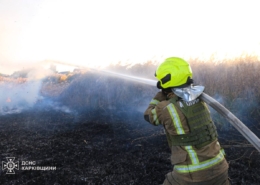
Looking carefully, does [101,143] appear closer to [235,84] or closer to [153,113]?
A: [153,113]

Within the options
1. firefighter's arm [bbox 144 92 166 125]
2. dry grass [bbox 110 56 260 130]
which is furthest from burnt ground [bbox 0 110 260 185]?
firefighter's arm [bbox 144 92 166 125]

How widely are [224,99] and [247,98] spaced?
0.71 m

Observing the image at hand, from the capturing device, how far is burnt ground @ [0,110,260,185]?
4.07m

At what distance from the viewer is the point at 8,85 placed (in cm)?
1506

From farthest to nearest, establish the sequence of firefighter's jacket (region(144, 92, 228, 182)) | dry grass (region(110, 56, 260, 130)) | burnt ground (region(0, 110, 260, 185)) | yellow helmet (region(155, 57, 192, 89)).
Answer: dry grass (region(110, 56, 260, 130))
burnt ground (region(0, 110, 260, 185))
yellow helmet (region(155, 57, 192, 89))
firefighter's jacket (region(144, 92, 228, 182))

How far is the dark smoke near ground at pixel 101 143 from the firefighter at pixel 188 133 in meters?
1.38

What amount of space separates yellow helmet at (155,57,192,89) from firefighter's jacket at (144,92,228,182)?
170 millimetres

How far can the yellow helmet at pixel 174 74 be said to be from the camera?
92.0 inches

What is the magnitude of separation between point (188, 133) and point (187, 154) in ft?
0.68

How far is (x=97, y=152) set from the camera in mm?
5191

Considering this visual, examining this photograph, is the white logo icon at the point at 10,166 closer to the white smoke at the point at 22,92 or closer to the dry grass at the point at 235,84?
the dry grass at the point at 235,84

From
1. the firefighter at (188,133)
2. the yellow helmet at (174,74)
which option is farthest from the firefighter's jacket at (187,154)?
the yellow helmet at (174,74)

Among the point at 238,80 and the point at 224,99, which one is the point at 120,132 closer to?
the point at 224,99

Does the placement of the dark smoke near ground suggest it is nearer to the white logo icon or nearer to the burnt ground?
the burnt ground
